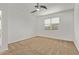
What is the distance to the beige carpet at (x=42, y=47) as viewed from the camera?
6.37 ft

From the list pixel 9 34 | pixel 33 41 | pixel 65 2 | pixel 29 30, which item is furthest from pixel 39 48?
pixel 65 2

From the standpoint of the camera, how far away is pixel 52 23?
1990mm

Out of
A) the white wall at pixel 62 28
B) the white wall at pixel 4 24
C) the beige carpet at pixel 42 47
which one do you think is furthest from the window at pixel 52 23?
the white wall at pixel 4 24

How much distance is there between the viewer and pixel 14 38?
195 centimetres

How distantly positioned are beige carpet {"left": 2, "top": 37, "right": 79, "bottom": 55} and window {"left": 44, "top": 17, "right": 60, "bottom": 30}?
0.55 feet

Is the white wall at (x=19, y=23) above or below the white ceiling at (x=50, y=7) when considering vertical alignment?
below

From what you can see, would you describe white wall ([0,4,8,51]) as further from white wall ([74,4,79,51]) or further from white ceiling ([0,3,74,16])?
white wall ([74,4,79,51])

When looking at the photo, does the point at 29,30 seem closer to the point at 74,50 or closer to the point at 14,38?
the point at 14,38

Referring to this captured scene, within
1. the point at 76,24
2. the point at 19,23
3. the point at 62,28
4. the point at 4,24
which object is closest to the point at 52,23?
the point at 62,28

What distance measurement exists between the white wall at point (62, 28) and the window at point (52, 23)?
0.04m

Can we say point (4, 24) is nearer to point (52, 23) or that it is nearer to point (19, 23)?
point (19, 23)

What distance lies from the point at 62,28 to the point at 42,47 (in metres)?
0.39

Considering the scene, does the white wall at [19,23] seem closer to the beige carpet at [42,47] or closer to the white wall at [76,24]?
the beige carpet at [42,47]

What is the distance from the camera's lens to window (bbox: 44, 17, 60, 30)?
1.97 metres
